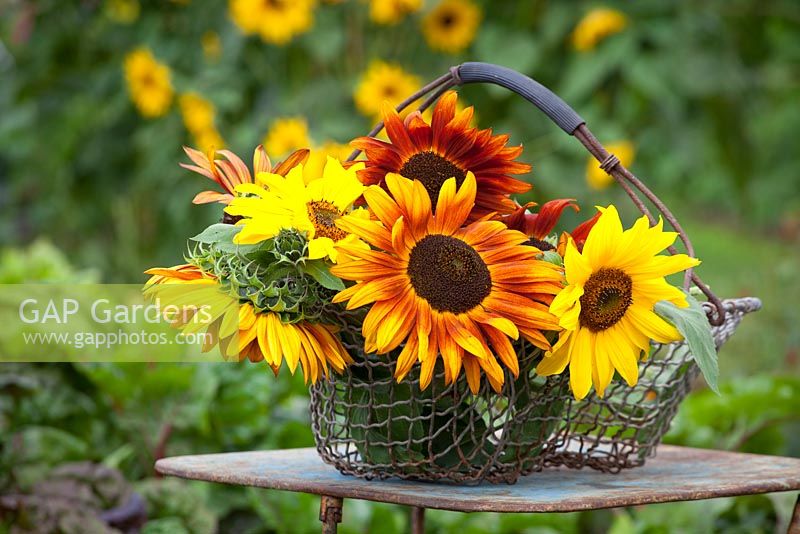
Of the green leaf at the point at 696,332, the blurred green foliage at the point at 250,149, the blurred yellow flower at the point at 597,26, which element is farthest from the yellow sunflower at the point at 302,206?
the blurred yellow flower at the point at 597,26

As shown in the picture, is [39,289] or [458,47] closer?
[39,289]

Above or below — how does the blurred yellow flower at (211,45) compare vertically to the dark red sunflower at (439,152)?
above

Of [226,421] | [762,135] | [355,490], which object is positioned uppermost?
[762,135]

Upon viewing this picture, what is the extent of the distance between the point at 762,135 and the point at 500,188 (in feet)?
17.5

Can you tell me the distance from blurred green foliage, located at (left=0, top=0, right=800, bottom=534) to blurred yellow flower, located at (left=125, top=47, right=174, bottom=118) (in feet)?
0.15

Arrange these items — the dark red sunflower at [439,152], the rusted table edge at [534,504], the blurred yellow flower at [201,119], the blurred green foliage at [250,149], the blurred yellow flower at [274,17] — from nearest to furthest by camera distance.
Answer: the rusted table edge at [534,504] < the dark red sunflower at [439,152] < the blurred green foliage at [250,149] < the blurred yellow flower at [274,17] < the blurred yellow flower at [201,119]

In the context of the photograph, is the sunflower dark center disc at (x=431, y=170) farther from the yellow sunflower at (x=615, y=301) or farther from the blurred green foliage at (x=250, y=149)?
the blurred green foliage at (x=250, y=149)

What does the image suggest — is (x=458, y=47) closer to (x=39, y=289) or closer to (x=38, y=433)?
(x=38, y=433)

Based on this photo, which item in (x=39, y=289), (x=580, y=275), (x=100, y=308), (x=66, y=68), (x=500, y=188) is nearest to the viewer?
(x=580, y=275)

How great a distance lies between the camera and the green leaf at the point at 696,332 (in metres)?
0.78

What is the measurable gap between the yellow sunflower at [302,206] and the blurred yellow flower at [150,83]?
2.12 meters

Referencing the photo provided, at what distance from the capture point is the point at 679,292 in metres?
0.78

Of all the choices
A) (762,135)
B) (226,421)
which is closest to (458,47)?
(226,421)

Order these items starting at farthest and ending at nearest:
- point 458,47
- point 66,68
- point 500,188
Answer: point 66,68, point 458,47, point 500,188
